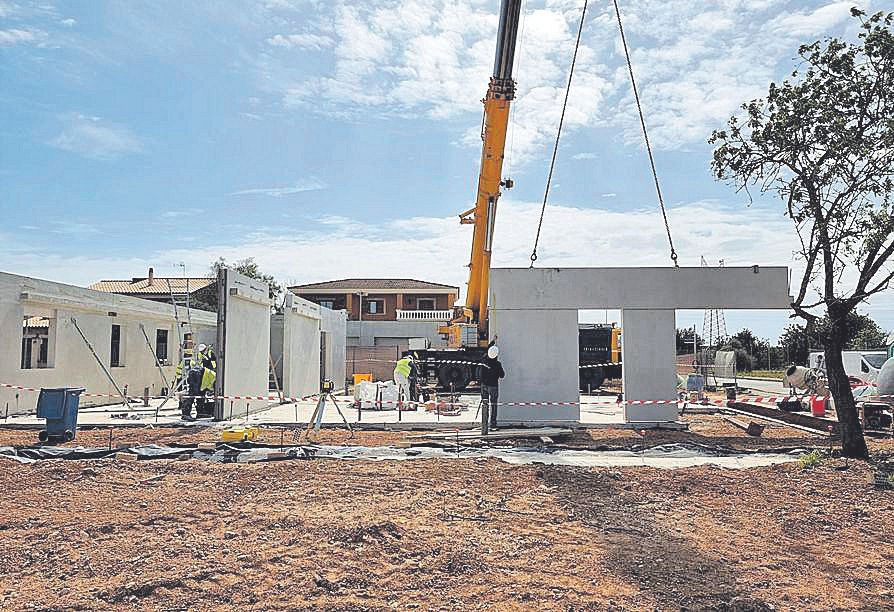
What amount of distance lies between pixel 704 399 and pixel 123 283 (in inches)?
1860

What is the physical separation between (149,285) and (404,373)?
41141 millimetres

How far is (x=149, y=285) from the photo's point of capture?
5519cm

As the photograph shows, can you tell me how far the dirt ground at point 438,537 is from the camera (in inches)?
218

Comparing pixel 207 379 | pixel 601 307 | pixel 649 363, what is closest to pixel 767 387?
pixel 649 363

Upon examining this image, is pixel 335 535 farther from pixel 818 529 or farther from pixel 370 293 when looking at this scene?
pixel 370 293

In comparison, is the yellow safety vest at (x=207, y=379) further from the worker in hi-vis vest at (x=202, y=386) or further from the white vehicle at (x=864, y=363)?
the white vehicle at (x=864, y=363)

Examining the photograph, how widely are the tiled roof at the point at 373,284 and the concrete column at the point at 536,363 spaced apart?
1504 inches

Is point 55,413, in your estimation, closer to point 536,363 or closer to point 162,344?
point 536,363

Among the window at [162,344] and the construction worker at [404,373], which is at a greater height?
the window at [162,344]

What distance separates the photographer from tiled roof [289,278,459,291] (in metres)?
55.9

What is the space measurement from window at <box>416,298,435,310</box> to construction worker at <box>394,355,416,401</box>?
34.4m

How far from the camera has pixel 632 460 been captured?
12297 mm

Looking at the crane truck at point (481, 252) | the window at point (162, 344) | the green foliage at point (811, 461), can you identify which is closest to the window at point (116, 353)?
the window at point (162, 344)

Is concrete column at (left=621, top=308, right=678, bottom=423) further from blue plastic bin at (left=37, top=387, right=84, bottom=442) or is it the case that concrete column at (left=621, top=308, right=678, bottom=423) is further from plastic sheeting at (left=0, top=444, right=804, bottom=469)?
blue plastic bin at (left=37, top=387, right=84, bottom=442)
